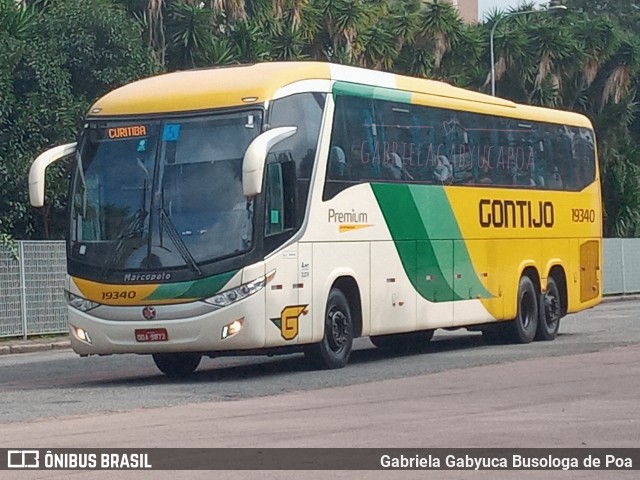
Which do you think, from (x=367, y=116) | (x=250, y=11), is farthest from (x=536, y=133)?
(x=250, y=11)

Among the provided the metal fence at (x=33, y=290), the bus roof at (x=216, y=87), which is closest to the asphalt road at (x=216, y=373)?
the metal fence at (x=33, y=290)

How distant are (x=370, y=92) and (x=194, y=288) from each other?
424 centimetres

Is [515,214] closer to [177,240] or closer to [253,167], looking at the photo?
[177,240]

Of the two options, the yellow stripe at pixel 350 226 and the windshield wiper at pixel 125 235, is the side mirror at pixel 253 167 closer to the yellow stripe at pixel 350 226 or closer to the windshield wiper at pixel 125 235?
the windshield wiper at pixel 125 235

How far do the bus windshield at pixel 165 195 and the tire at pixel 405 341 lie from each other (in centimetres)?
621

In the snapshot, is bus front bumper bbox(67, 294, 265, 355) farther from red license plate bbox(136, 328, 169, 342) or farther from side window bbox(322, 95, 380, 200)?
side window bbox(322, 95, 380, 200)

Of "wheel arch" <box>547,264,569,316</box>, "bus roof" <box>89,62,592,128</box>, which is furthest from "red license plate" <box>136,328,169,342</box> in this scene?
"wheel arch" <box>547,264,569,316</box>

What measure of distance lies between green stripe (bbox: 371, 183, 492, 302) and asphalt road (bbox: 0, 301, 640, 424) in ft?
3.10

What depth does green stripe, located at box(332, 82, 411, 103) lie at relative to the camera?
755 inches

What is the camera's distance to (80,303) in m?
17.8

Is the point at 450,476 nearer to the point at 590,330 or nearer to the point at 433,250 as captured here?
the point at 433,250

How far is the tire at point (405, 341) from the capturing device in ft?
76.4

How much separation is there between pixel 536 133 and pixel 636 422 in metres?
12.7

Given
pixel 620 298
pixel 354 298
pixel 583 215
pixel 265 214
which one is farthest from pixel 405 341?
pixel 620 298
